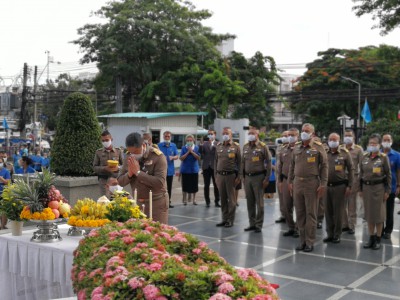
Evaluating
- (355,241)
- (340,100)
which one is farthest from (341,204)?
(340,100)

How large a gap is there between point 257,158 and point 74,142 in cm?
323

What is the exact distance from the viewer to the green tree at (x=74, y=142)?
907 cm

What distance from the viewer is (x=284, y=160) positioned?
9.73 metres

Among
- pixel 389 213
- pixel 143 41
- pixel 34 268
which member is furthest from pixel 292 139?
pixel 143 41

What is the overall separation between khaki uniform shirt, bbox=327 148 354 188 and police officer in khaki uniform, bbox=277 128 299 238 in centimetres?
85

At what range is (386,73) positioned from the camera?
40.6 m

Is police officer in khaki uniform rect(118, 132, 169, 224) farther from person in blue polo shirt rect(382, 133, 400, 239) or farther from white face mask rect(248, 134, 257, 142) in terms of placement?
person in blue polo shirt rect(382, 133, 400, 239)

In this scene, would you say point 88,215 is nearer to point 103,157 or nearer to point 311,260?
point 103,157

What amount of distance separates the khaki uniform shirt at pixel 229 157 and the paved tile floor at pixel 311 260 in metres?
1.16

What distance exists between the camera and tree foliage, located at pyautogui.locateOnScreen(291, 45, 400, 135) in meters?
38.4

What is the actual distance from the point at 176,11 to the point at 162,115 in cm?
1007

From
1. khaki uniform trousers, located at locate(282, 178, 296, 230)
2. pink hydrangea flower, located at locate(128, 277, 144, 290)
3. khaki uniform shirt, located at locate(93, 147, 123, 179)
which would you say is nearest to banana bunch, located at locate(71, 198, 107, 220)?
pink hydrangea flower, located at locate(128, 277, 144, 290)

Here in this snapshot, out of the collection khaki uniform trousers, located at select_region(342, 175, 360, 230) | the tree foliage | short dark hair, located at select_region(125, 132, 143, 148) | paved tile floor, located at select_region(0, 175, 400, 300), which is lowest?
paved tile floor, located at select_region(0, 175, 400, 300)

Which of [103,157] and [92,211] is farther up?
[103,157]
